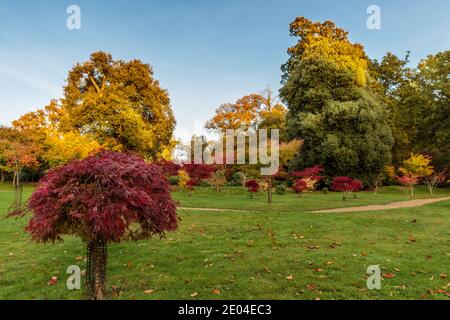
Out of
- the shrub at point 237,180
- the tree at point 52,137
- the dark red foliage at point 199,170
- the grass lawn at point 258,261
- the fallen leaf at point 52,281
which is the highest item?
the tree at point 52,137

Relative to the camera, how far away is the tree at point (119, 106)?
83.1 ft

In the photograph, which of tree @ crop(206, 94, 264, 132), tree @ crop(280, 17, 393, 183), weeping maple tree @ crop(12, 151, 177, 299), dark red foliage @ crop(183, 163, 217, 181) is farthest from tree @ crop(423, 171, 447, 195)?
weeping maple tree @ crop(12, 151, 177, 299)

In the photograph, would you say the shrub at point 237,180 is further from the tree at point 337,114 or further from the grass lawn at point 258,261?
the grass lawn at point 258,261

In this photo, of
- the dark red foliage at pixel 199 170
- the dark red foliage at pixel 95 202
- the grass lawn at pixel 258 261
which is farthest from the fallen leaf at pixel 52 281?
the dark red foliage at pixel 199 170

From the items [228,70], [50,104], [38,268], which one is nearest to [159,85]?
[228,70]

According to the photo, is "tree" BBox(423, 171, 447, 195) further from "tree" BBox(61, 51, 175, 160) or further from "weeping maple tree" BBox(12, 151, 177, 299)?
"weeping maple tree" BBox(12, 151, 177, 299)

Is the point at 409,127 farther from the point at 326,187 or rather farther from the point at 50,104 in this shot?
the point at 50,104

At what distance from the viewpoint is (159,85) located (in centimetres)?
3023

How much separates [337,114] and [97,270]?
2071cm

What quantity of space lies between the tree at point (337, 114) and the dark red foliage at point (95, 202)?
19.3m

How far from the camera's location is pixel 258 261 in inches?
230

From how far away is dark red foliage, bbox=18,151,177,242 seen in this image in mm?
3730
